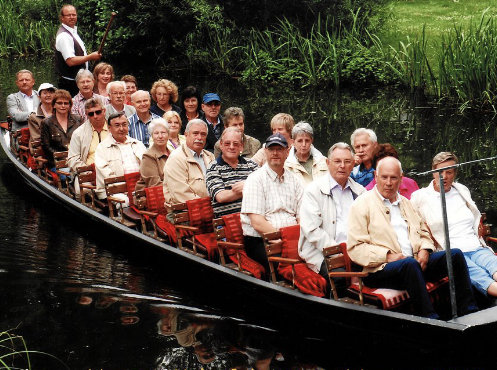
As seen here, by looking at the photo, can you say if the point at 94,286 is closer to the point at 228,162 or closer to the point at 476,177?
the point at 228,162

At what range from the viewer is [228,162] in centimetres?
593

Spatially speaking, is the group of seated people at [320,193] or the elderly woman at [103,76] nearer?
the group of seated people at [320,193]

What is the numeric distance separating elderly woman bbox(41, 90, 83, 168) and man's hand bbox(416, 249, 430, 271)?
14.6ft

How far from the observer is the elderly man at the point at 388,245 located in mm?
4750

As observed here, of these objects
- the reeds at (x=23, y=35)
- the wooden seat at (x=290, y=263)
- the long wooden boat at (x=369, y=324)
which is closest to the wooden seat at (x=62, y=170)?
the long wooden boat at (x=369, y=324)

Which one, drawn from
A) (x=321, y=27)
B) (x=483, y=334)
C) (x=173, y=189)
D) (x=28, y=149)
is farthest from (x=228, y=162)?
(x=321, y=27)

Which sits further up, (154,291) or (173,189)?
(173,189)

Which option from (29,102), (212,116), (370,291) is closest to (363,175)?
(370,291)

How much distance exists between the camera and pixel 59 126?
8258 millimetres

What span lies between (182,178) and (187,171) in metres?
0.07

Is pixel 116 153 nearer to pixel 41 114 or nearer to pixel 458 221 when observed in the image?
pixel 41 114

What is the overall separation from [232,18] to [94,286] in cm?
1142

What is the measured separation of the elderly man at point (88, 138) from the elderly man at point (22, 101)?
6.91ft

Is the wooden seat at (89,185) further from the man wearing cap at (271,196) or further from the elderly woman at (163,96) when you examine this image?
the man wearing cap at (271,196)
